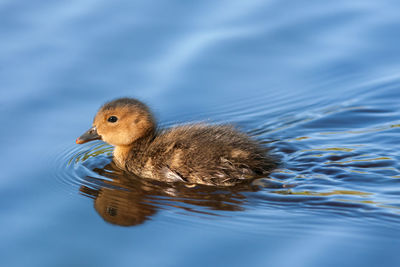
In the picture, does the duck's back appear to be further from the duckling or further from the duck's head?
the duck's head

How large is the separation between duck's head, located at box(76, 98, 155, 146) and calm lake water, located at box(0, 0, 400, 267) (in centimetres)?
27

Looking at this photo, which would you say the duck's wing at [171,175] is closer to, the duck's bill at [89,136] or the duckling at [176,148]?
the duckling at [176,148]

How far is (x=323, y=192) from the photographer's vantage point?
5602mm

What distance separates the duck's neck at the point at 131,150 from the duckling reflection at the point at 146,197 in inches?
9.5

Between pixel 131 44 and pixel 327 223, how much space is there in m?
4.06

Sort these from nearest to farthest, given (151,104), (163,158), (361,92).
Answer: (163,158)
(151,104)
(361,92)

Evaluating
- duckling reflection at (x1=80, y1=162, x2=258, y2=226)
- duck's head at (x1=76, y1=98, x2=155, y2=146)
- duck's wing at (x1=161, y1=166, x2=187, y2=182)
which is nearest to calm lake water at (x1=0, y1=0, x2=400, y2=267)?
duckling reflection at (x1=80, y1=162, x2=258, y2=226)

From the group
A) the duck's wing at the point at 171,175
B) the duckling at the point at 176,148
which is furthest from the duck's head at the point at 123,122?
the duck's wing at the point at 171,175

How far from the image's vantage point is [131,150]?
649 centimetres

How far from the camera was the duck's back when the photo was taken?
5.94 m

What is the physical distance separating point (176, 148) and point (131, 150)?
55 centimetres

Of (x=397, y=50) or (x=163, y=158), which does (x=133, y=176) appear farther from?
(x=397, y=50)

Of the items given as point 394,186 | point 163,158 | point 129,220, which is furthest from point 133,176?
point 394,186

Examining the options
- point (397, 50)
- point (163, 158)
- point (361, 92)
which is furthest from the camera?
point (397, 50)
